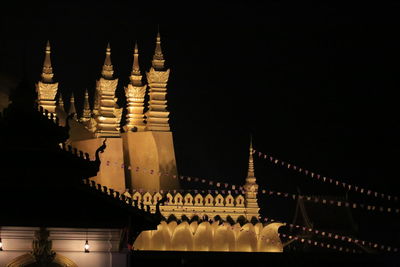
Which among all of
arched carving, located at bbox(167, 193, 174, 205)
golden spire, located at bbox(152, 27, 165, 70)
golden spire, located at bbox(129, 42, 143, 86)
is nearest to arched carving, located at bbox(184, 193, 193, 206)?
arched carving, located at bbox(167, 193, 174, 205)

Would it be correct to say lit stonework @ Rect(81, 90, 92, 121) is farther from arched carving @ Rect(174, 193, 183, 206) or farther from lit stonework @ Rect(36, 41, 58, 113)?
arched carving @ Rect(174, 193, 183, 206)

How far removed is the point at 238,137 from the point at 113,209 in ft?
68.3

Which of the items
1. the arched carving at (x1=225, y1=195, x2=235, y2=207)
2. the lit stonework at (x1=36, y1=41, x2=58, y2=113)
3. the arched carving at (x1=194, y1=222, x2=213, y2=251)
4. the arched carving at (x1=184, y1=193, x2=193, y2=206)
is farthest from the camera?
the lit stonework at (x1=36, y1=41, x2=58, y2=113)

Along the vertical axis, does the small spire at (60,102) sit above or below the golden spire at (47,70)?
above

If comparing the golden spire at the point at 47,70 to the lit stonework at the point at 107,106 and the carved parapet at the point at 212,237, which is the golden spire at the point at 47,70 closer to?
the lit stonework at the point at 107,106

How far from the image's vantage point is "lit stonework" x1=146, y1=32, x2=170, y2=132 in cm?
4056

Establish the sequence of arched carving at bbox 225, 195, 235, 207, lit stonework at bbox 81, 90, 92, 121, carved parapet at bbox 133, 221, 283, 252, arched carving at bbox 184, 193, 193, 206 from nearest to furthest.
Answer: carved parapet at bbox 133, 221, 283, 252
arched carving at bbox 184, 193, 193, 206
arched carving at bbox 225, 195, 235, 207
lit stonework at bbox 81, 90, 92, 121

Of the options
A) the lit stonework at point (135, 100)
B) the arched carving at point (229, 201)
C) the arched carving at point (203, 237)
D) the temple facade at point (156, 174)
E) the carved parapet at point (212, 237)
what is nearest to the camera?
the carved parapet at point (212, 237)

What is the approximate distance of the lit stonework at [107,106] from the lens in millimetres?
39500

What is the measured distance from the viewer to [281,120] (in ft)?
151

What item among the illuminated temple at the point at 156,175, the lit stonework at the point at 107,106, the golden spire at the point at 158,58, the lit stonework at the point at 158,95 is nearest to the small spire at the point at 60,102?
the illuminated temple at the point at 156,175

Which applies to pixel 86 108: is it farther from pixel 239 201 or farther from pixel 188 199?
pixel 239 201

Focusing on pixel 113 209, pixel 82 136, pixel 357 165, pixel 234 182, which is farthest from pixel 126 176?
pixel 113 209

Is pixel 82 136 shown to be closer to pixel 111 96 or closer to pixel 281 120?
pixel 111 96
